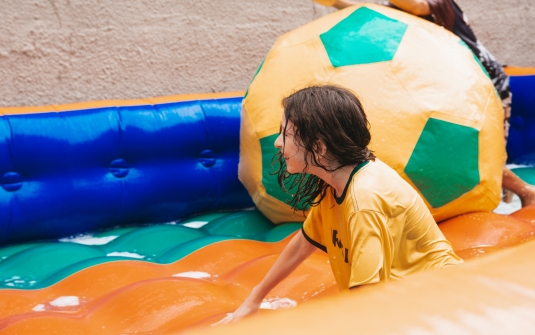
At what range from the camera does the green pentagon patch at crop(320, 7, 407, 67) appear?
1859 mm

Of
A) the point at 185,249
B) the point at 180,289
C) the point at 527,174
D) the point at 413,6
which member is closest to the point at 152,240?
the point at 185,249

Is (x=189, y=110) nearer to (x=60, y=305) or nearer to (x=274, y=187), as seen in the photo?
(x=274, y=187)

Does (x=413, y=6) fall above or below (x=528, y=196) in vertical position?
above

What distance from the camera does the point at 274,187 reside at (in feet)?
6.28

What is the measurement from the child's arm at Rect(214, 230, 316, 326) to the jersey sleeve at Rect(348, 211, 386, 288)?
0.21 meters

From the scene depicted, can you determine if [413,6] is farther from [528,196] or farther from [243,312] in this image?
[243,312]

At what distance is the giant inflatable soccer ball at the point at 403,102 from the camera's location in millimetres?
1774

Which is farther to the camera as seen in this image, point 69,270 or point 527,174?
point 527,174

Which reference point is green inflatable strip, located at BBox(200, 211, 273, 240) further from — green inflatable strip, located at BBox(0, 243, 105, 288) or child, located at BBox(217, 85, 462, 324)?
child, located at BBox(217, 85, 462, 324)

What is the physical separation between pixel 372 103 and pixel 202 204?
0.73 meters

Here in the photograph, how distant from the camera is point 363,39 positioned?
191 cm

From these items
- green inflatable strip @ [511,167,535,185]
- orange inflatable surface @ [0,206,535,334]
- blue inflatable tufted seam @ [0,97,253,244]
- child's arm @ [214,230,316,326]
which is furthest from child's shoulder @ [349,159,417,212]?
green inflatable strip @ [511,167,535,185]

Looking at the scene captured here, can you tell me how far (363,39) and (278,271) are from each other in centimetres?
92

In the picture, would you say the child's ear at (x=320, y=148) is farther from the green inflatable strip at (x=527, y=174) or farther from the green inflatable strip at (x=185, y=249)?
the green inflatable strip at (x=527, y=174)
